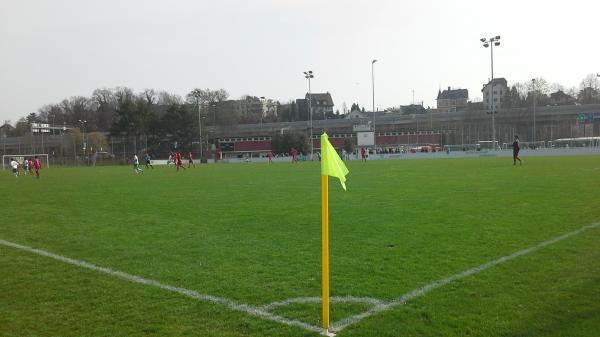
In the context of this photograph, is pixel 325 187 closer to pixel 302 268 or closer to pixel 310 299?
pixel 310 299

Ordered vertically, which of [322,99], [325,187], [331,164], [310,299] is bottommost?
[310,299]

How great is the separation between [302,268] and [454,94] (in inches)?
7362

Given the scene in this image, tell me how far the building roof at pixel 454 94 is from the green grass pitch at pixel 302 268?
177 meters

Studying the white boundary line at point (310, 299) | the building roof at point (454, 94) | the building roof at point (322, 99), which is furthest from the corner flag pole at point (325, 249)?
the building roof at point (454, 94)

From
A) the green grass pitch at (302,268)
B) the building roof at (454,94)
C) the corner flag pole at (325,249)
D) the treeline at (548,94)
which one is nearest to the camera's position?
the corner flag pole at (325,249)

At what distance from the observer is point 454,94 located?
18075cm

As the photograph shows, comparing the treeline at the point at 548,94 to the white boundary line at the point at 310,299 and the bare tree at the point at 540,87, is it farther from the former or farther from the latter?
the white boundary line at the point at 310,299

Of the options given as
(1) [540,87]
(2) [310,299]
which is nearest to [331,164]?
(2) [310,299]

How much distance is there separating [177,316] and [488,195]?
40.0ft

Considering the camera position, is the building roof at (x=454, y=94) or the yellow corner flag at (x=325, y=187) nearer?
the yellow corner flag at (x=325, y=187)

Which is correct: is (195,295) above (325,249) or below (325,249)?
below

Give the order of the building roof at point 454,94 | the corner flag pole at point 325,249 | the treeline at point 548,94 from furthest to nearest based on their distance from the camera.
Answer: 1. the building roof at point 454,94
2. the treeline at point 548,94
3. the corner flag pole at point 325,249

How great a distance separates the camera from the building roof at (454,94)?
7032 inches

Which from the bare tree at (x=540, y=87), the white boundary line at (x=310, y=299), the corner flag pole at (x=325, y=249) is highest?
the bare tree at (x=540, y=87)
